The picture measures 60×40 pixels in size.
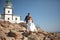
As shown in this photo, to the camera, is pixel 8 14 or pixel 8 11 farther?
pixel 8 11

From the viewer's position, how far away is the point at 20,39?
1216 cm

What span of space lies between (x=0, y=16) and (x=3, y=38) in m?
12.4

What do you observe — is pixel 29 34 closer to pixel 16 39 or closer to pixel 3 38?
pixel 16 39

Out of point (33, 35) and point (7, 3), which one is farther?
point (7, 3)

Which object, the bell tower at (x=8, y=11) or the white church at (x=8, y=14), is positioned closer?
the white church at (x=8, y=14)

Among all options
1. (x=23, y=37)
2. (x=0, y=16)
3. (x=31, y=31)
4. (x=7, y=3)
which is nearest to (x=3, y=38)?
(x=23, y=37)

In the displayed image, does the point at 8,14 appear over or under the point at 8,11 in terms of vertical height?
under

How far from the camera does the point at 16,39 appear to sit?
12.1 meters

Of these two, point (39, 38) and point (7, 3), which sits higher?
point (7, 3)

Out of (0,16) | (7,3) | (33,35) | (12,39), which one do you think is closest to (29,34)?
(33,35)

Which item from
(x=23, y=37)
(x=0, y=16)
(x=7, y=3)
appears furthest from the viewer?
(x=7, y=3)

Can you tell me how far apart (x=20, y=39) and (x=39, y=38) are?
4.52 feet

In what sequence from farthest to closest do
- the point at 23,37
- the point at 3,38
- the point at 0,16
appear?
the point at 0,16 → the point at 23,37 → the point at 3,38

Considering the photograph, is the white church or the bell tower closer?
the white church
